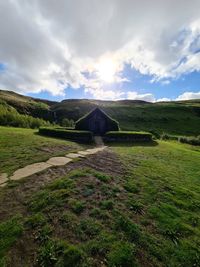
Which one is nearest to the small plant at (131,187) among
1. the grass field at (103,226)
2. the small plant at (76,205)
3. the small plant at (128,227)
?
the grass field at (103,226)

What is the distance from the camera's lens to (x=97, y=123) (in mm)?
34281

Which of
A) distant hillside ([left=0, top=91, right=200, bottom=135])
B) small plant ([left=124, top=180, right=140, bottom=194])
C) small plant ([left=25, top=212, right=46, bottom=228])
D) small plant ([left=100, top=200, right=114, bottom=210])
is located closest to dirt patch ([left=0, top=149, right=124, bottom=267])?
small plant ([left=25, top=212, right=46, bottom=228])

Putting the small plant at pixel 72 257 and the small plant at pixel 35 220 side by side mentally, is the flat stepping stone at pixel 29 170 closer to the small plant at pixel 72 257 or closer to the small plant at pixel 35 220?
the small plant at pixel 35 220

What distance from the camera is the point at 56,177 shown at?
9516 millimetres

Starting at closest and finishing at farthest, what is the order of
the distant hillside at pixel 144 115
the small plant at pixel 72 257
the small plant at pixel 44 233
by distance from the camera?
the small plant at pixel 72 257 → the small plant at pixel 44 233 → the distant hillside at pixel 144 115

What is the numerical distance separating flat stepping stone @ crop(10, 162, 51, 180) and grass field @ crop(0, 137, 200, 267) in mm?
1087

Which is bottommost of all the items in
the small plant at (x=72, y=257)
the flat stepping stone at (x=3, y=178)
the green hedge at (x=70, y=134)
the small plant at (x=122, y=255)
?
the small plant at (x=122, y=255)

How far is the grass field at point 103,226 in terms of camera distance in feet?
16.6

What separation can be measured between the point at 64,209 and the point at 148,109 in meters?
95.7

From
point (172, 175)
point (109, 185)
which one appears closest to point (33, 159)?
point (109, 185)

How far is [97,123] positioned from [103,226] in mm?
28579

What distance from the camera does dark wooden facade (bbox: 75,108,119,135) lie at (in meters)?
33.7

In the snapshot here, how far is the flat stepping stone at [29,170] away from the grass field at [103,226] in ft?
3.57

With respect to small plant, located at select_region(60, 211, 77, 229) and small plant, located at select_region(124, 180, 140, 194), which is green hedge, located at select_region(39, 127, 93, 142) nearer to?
small plant, located at select_region(124, 180, 140, 194)
